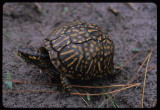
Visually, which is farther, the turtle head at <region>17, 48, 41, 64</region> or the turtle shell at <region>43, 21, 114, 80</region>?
the turtle head at <region>17, 48, 41, 64</region>

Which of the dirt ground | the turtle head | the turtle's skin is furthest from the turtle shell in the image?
the dirt ground

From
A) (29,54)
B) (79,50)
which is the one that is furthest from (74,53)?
(29,54)

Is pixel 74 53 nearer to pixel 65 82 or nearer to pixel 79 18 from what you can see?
pixel 65 82

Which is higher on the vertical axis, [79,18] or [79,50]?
[79,18]

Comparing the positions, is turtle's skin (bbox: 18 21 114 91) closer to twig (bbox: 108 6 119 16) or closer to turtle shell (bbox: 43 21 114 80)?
turtle shell (bbox: 43 21 114 80)

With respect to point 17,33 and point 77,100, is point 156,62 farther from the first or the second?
point 17,33

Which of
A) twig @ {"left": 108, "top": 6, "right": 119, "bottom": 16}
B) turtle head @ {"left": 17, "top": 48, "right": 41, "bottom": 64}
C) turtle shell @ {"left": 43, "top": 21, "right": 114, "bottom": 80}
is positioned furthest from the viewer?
twig @ {"left": 108, "top": 6, "right": 119, "bottom": 16}

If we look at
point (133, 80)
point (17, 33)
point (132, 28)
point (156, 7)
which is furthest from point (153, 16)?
point (17, 33)

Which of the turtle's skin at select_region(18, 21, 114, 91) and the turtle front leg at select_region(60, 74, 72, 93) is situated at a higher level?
the turtle's skin at select_region(18, 21, 114, 91)
